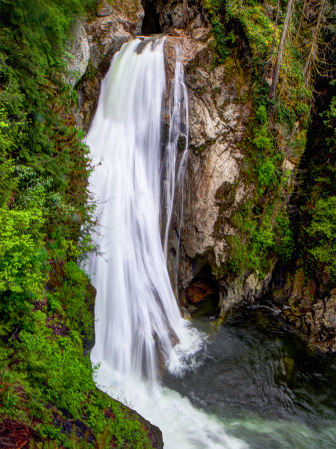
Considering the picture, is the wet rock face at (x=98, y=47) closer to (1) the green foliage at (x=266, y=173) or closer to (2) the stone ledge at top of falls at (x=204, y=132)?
(2) the stone ledge at top of falls at (x=204, y=132)

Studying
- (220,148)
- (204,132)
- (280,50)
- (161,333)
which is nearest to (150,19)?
(280,50)

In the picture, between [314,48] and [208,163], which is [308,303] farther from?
[314,48]

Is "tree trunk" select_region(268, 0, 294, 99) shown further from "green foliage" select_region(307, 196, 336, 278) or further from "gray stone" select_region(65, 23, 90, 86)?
"gray stone" select_region(65, 23, 90, 86)

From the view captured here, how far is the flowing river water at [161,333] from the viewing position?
6.29m

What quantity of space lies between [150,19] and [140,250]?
11064 millimetres

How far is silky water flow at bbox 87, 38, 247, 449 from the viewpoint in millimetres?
6293

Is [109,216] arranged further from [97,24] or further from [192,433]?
[97,24]

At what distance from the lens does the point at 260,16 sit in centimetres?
1001

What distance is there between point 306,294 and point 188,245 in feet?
15.4

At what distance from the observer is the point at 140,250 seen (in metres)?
8.28

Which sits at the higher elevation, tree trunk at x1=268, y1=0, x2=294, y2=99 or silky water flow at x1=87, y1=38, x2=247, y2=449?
tree trunk at x1=268, y1=0, x2=294, y2=99

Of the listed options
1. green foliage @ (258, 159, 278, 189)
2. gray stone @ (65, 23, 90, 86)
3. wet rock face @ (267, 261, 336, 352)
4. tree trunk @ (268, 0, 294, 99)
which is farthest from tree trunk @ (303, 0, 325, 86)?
gray stone @ (65, 23, 90, 86)

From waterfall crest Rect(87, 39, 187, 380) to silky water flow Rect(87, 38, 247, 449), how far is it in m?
0.03

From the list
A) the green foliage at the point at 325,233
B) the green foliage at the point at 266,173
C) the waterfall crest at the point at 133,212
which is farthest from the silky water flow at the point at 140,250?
the green foliage at the point at 325,233
